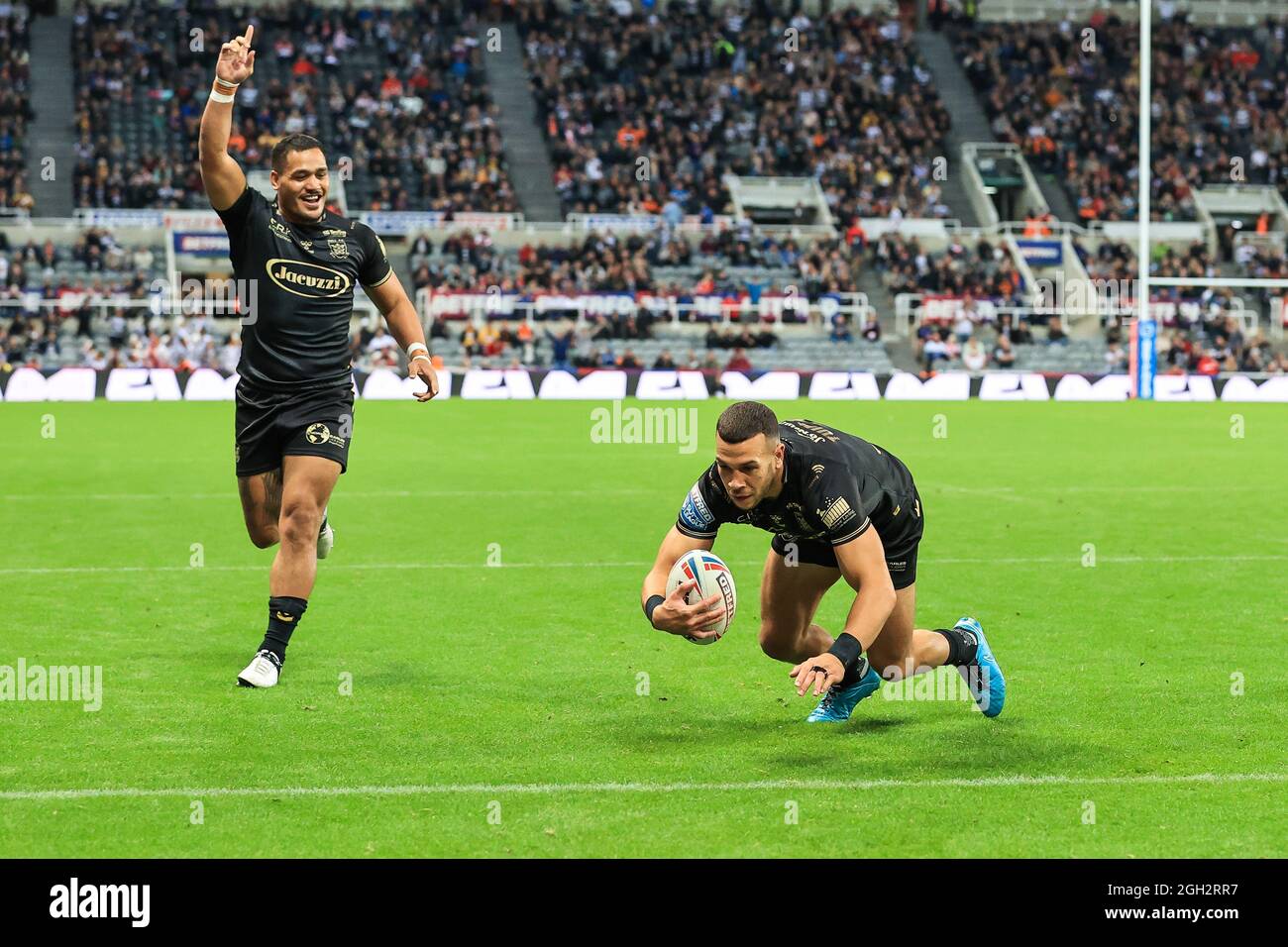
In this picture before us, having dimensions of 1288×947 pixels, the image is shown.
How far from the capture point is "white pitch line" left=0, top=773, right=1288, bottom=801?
5.80 meters

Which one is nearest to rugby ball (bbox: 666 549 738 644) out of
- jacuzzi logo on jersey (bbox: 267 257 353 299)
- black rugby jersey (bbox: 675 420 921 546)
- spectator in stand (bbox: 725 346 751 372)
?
black rugby jersey (bbox: 675 420 921 546)

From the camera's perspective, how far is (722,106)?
162ft

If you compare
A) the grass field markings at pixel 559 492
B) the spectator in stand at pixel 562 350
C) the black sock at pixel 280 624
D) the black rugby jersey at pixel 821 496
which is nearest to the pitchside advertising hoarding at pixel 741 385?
the spectator in stand at pixel 562 350

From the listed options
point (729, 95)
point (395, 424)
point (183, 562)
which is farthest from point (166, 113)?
point (183, 562)

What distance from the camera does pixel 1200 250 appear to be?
150 feet

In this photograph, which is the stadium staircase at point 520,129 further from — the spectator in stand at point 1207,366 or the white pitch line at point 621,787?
the white pitch line at point 621,787

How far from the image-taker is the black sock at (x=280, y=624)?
25.7 feet

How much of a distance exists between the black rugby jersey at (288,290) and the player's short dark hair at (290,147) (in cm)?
19

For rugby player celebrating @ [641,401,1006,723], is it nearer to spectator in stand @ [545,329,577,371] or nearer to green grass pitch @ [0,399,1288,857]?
green grass pitch @ [0,399,1288,857]

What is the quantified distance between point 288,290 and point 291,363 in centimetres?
34

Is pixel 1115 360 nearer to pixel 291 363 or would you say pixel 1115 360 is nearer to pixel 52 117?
pixel 52 117

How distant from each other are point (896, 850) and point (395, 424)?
72.2 feet

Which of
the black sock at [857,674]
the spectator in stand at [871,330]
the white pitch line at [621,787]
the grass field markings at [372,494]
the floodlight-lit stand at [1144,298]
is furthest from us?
the spectator in stand at [871,330]

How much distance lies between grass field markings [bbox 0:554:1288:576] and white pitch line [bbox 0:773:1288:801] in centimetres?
584
